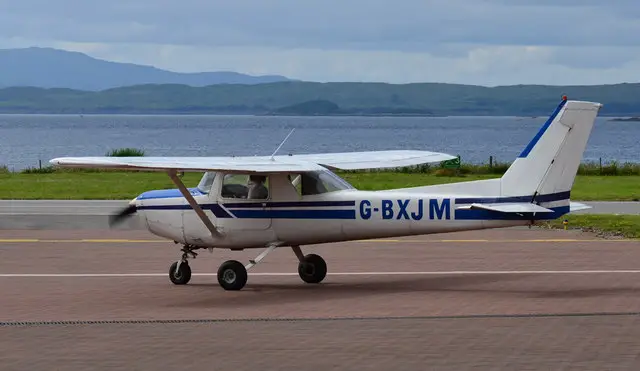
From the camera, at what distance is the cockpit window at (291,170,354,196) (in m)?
18.2

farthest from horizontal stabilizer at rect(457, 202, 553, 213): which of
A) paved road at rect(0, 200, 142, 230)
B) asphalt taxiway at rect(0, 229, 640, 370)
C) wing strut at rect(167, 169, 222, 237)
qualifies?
paved road at rect(0, 200, 142, 230)

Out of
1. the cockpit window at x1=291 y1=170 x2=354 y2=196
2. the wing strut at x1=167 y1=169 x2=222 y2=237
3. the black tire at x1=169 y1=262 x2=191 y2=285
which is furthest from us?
the black tire at x1=169 y1=262 x2=191 y2=285

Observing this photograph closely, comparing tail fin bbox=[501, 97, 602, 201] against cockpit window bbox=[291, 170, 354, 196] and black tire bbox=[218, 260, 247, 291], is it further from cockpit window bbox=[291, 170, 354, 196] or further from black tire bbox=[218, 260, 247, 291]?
black tire bbox=[218, 260, 247, 291]

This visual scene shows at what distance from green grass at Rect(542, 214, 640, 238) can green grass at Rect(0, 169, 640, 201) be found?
7.40 meters

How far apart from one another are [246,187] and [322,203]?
1137 millimetres

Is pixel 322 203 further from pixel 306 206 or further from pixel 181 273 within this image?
pixel 181 273

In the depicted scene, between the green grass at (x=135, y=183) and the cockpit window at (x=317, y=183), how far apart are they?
19.2m

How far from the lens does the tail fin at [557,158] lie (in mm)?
17422

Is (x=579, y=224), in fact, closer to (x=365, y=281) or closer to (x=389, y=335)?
(x=365, y=281)

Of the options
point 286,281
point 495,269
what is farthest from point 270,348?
point 495,269

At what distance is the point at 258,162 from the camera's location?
18.3 metres

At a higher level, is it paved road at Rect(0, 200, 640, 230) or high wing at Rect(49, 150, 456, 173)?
high wing at Rect(49, 150, 456, 173)

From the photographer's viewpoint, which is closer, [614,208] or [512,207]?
[512,207]

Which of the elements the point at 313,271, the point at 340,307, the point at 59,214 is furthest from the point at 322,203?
the point at 59,214
